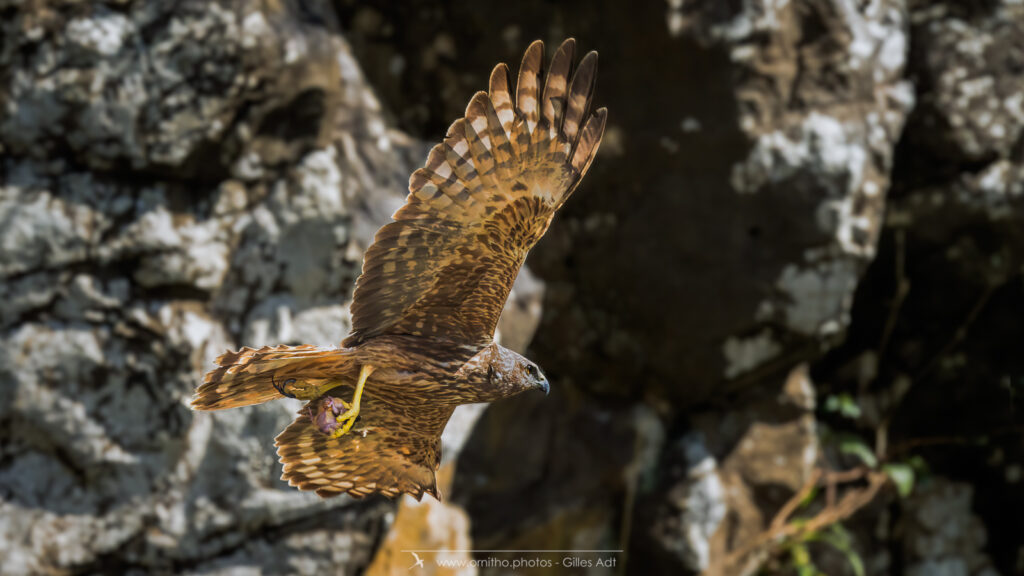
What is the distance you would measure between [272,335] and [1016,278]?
439cm

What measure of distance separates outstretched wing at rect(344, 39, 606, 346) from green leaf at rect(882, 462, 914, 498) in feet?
13.7

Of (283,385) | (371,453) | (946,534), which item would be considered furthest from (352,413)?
(946,534)

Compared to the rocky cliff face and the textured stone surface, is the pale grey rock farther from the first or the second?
the textured stone surface

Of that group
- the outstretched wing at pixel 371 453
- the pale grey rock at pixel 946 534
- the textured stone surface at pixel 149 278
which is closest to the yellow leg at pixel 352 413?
the outstretched wing at pixel 371 453

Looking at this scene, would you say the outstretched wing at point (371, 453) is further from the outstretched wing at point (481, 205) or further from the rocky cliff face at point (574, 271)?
the rocky cliff face at point (574, 271)

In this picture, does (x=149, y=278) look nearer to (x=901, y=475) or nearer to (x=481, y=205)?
(x=481, y=205)

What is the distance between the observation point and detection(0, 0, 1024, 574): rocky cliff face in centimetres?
455

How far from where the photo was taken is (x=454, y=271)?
2.85m

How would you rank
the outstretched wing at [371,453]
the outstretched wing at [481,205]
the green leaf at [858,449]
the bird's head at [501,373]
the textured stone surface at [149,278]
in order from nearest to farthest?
the outstretched wing at [481,205], the bird's head at [501,373], the outstretched wing at [371,453], the textured stone surface at [149,278], the green leaf at [858,449]

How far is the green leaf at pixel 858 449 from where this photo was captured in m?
6.21

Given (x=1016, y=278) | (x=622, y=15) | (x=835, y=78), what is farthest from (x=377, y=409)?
(x=1016, y=278)

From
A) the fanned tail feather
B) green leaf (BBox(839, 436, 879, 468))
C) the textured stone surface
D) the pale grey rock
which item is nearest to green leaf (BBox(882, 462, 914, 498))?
green leaf (BBox(839, 436, 879, 468))

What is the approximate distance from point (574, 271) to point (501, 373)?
3207mm

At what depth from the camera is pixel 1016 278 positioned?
5.99 meters
